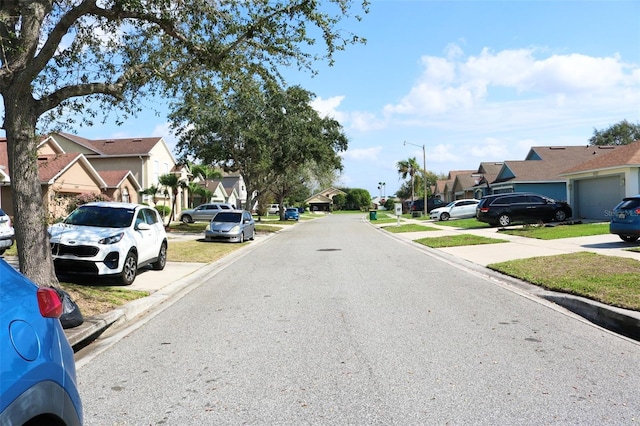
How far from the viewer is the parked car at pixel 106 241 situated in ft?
33.1

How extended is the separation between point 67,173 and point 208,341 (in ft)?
88.3

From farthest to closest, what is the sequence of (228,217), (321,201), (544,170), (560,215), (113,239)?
(321,201)
(544,170)
(560,215)
(228,217)
(113,239)

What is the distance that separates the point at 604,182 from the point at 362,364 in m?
27.8

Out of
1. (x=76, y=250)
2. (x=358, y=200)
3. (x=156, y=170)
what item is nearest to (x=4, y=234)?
(x=76, y=250)

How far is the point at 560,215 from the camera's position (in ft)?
91.3

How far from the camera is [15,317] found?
8.03 feet

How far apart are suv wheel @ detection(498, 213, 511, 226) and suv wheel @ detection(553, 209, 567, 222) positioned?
2457 mm

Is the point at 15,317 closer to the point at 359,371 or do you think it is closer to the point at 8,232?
the point at 359,371

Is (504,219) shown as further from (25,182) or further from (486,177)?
(25,182)

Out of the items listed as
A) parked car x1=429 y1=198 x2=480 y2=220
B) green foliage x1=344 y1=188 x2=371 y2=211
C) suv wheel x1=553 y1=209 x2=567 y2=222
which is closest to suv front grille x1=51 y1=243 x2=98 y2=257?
suv wheel x1=553 y1=209 x2=567 y2=222

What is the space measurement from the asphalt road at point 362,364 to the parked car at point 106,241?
6.08 feet

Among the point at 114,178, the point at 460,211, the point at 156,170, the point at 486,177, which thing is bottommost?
the point at 460,211

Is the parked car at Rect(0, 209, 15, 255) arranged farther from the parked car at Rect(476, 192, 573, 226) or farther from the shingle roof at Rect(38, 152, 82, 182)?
the parked car at Rect(476, 192, 573, 226)

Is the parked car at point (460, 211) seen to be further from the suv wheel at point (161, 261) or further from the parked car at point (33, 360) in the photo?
the parked car at point (33, 360)
